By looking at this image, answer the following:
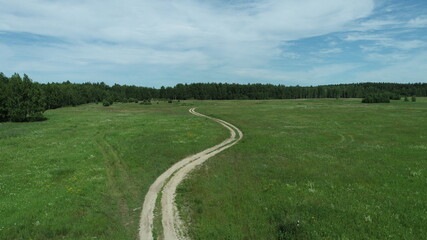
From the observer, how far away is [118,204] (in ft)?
56.1

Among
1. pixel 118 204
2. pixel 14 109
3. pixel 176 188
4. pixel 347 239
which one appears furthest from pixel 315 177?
pixel 14 109

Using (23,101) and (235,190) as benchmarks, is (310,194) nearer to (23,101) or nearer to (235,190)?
(235,190)

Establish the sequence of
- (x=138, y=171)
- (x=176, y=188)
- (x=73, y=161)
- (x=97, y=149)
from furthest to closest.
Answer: (x=97, y=149) → (x=73, y=161) → (x=138, y=171) → (x=176, y=188)

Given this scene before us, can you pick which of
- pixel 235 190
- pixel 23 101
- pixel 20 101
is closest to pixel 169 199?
pixel 235 190

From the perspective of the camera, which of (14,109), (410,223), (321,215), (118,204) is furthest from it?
(14,109)

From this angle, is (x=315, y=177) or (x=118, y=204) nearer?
(x=118, y=204)

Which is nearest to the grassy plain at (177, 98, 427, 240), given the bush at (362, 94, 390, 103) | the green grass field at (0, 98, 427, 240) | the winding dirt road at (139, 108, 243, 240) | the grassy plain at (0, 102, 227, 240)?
the green grass field at (0, 98, 427, 240)

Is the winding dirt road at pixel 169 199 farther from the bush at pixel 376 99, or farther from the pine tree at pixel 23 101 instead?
the bush at pixel 376 99

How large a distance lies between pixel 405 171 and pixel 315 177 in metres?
8.29

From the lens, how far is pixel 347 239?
1194 centimetres

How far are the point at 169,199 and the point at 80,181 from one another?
28.5 ft

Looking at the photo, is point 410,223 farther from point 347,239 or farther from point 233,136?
point 233,136

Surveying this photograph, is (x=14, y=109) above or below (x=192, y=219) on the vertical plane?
above

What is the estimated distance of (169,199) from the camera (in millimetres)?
17578
